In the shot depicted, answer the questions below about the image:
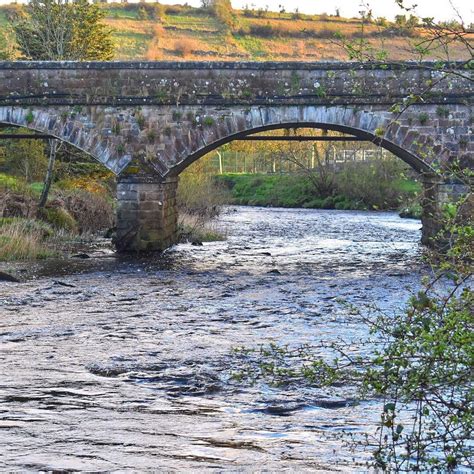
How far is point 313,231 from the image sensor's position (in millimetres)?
31672

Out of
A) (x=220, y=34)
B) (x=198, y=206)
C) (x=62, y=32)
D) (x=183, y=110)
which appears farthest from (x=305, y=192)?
(x=220, y=34)

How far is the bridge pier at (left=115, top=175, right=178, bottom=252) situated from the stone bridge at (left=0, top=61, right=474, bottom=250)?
24mm

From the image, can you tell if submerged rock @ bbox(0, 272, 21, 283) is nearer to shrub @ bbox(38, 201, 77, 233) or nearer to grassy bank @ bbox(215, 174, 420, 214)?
shrub @ bbox(38, 201, 77, 233)

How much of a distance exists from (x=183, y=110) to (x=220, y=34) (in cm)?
7149

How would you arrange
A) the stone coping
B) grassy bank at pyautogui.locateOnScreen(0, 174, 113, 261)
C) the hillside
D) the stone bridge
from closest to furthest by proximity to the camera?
Answer: grassy bank at pyautogui.locateOnScreen(0, 174, 113, 261)
the stone coping
the stone bridge
the hillside

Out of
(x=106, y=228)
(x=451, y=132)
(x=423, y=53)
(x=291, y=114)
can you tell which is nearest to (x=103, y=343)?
(x=423, y=53)

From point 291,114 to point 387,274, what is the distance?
5.13 meters

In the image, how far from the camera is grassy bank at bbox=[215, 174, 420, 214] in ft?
142

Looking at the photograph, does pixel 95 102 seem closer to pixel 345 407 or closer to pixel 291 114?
pixel 291 114

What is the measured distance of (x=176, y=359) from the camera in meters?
11.6

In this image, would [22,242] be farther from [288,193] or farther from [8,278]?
[288,193]

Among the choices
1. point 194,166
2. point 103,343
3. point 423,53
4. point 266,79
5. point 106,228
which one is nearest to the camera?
point 423,53

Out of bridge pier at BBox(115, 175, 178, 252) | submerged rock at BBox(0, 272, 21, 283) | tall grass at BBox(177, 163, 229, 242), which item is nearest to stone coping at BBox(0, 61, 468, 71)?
bridge pier at BBox(115, 175, 178, 252)

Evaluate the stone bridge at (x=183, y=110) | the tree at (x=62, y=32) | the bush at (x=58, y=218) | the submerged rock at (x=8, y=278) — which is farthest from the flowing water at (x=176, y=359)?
the tree at (x=62, y=32)
